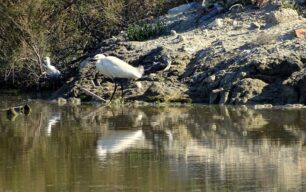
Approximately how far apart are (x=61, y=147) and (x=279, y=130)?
A: 3475mm

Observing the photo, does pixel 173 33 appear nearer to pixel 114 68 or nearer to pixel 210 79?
pixel 210 79

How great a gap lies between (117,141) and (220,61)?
8395mm

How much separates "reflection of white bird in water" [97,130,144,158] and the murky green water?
0.6 inches

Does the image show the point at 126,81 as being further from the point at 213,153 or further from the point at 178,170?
the point at 178,170

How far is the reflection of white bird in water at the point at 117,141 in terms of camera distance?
12555 millimetres

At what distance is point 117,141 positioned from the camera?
13.5 meters

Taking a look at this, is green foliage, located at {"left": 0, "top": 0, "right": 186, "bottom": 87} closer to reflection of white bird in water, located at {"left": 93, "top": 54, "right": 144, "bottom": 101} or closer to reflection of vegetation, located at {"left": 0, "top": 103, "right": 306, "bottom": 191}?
reflection of white bird in water, located at {"left": 93, "top": 54, "right": 144, "bottom": 101}

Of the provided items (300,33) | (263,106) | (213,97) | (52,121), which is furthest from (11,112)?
(300,33)

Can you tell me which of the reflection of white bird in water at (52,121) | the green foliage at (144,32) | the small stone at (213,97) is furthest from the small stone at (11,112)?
the green foliage at (144,32)

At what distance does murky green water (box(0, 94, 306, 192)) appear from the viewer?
32.5 ft

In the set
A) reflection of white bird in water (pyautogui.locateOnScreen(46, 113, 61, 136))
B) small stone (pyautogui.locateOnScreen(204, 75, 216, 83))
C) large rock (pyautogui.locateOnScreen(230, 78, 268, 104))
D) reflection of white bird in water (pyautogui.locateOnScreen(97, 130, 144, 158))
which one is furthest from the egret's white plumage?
reflection of white bird in water (pyautogui.locateOnScreen(97, 130, 144, 158))

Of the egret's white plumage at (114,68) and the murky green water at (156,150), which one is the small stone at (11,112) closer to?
the murky green water at (156,150)

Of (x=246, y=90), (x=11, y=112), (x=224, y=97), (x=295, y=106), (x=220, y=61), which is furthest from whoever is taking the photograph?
(x=220, y=61)

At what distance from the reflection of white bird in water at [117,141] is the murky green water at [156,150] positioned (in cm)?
1
